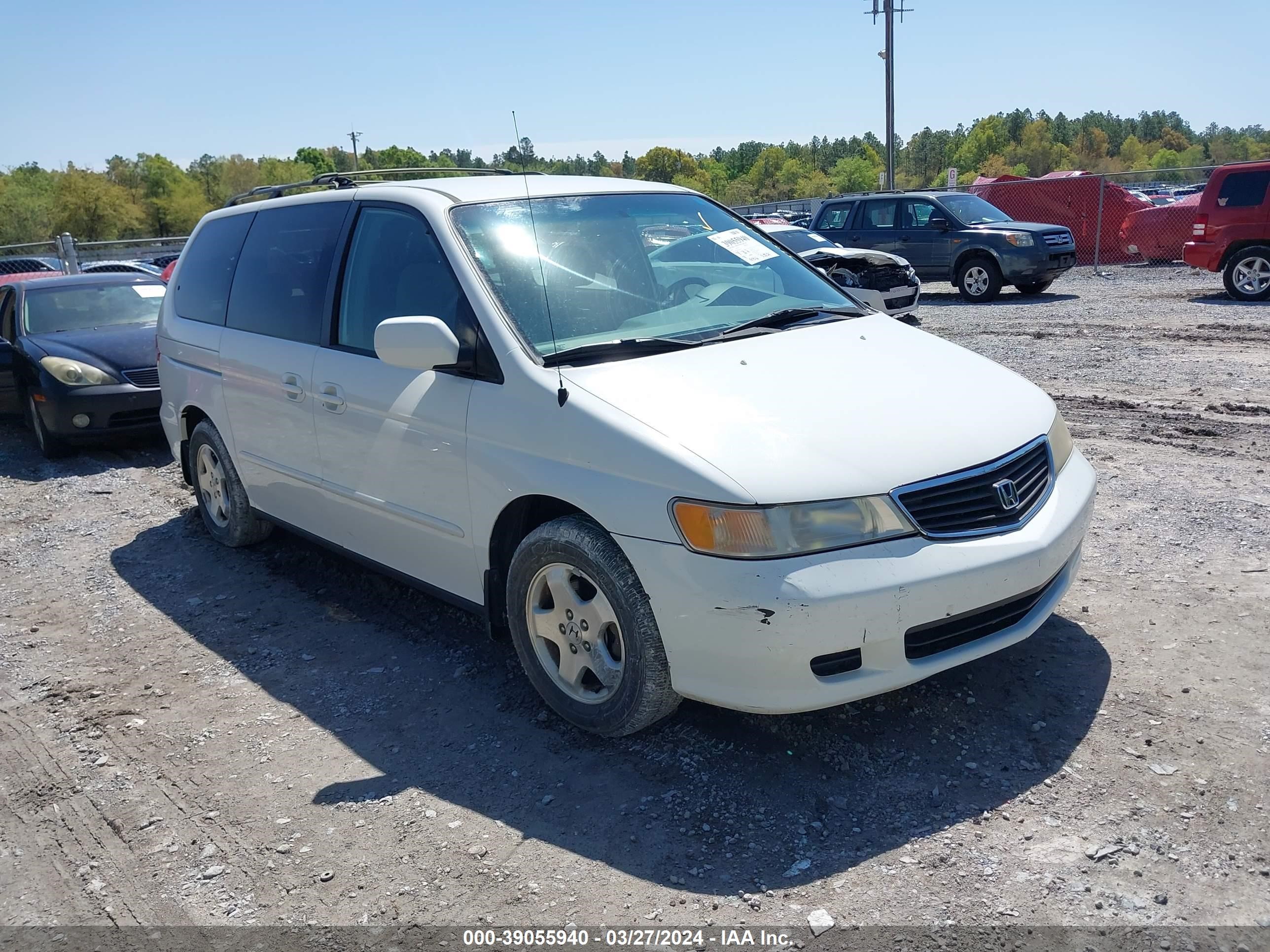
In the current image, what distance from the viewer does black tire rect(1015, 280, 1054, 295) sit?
55.5ft

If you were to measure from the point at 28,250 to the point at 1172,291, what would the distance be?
43295 millimetres

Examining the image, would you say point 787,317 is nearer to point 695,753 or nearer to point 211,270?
point 695,753

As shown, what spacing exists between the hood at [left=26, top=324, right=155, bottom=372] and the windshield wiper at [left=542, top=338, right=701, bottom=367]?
675 cm

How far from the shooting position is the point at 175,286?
6.27 meters

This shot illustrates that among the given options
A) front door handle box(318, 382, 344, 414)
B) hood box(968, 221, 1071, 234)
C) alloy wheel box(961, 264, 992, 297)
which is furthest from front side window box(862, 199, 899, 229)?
front door handle box(318, 382, 344, 414)

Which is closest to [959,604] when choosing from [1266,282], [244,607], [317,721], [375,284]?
[317,721]

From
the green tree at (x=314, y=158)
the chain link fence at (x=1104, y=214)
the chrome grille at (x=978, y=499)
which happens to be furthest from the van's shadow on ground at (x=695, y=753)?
the green tree at (x=314, y=158)

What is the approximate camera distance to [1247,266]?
14.4 metres

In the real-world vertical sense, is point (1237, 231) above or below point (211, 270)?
below

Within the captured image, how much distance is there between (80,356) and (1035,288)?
1445 centimetres

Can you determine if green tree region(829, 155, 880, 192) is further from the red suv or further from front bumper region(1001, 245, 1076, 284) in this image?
the red suv

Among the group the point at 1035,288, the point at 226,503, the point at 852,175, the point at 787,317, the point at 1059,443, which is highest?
the point at 852,175

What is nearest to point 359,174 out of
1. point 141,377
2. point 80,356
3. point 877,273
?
point 141,377

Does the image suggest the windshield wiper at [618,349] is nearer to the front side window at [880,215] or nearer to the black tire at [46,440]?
the black tire at [46,440]
